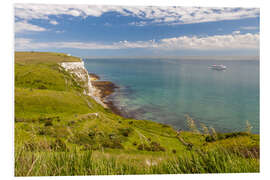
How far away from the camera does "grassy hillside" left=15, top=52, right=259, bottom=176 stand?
92.4 inches

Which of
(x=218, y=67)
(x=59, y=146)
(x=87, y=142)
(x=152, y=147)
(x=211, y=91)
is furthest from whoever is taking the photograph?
(x=211, y=91)

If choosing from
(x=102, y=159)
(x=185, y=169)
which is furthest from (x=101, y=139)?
(x=185, y=169)

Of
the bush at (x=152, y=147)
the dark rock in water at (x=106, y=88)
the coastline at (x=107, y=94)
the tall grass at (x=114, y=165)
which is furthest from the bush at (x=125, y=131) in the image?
the dark rock in water at (x=106, y=88)

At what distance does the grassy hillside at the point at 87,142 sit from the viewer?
7.70ft

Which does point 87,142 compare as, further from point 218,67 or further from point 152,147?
point 218,67

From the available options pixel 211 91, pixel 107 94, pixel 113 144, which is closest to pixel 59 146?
pixel 113 144

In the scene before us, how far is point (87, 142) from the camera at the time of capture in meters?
3.95

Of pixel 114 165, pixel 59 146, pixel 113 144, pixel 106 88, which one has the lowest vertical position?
pixel 113 144

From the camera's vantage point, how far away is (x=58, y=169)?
7.74 feet

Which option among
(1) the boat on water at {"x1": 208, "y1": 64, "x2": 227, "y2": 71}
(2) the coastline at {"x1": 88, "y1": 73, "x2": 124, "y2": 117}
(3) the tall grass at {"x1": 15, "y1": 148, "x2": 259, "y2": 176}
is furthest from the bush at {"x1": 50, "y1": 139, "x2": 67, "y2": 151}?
(2) the coastline at {"x1": 88, "y1": 73, "x2": 124, "y2": 117}

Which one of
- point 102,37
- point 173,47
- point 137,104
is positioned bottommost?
point 137,104

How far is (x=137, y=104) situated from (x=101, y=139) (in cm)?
1216

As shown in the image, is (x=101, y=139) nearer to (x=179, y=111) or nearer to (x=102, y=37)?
(x=102, y=37)

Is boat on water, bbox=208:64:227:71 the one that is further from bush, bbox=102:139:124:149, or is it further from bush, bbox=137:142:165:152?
bush, bbox=102:139:124:149
